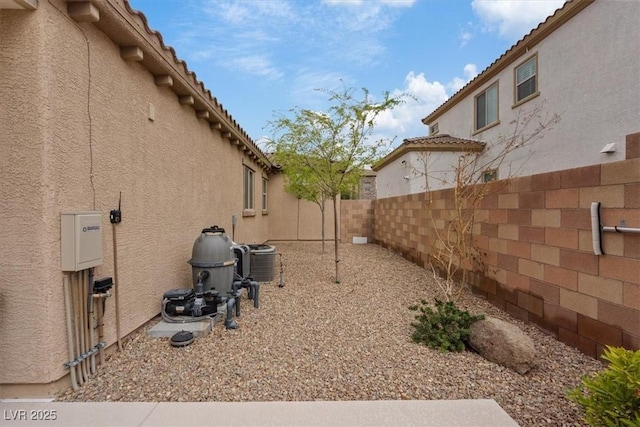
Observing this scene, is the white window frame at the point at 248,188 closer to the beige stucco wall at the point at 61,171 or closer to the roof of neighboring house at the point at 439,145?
the beige stucco wall at the point at 61,171

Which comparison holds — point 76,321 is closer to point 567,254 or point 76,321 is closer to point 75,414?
point 75,414

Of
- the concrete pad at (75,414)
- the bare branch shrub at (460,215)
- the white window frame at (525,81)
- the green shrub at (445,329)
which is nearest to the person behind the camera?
the concrete pad at (75,414)

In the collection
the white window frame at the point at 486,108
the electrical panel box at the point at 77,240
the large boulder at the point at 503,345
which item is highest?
the white window frame at the point at 486,108

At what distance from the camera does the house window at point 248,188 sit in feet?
32.4

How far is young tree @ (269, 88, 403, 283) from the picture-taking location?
6449mm

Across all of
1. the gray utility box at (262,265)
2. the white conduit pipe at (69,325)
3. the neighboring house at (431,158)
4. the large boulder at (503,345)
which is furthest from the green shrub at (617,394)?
the neighboring house at (431,158)

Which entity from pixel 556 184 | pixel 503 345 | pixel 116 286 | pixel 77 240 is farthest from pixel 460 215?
pixel 77 240

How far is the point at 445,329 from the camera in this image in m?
3.75

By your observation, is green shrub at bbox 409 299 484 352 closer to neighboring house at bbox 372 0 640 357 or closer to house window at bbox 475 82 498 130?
neighboring house at bbox 372 0 640 357

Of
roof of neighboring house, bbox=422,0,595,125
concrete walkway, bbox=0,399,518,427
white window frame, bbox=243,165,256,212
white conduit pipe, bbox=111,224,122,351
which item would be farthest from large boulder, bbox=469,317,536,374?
roof of neighboring house, bbox=422,0,595,125

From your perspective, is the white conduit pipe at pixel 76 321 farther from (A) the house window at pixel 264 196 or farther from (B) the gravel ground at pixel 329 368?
(A) the house window at pixel 264 196

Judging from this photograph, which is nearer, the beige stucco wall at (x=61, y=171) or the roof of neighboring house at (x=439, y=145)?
the beige stucco wall at (x=61, y=171)

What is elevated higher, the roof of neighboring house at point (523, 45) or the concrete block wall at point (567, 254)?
the roof of neighboring house at point (523, 45)

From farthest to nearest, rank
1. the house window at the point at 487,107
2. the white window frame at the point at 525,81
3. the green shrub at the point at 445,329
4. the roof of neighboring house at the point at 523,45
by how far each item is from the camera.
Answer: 1. the house window at the point at 487,107
2. the white window frame at the point at 525,81
3. the roof of neighboring house at the point at 523,45
4. the green shrub at the point at 445,329
